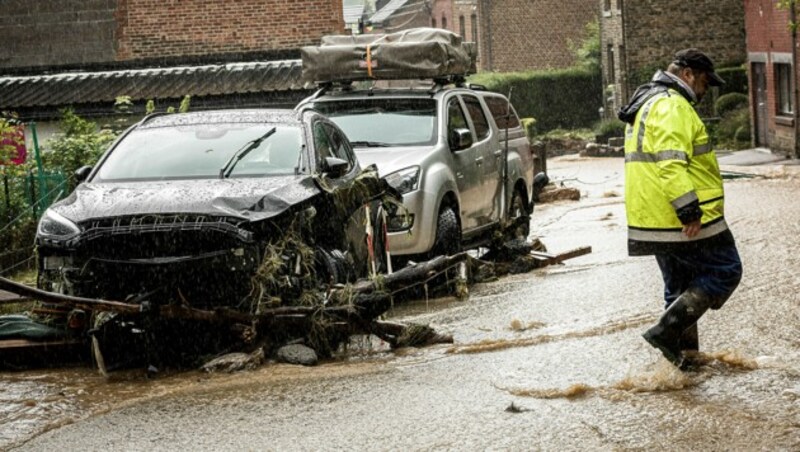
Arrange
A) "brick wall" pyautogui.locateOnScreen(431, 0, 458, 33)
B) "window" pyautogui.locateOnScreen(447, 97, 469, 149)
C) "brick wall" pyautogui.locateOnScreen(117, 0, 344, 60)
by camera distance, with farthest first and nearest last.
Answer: "brick wall" pyautogui.locateOnScreen(431, 0, 458, 33), "brick wall" pyautogui.locateOnScreen(117, 0, 344, 60), "window" pyautogui.locateOnScreen(447, 97, 469, 149)

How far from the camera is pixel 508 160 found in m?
15.6

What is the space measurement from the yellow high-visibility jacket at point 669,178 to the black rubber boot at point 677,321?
31 centimetres

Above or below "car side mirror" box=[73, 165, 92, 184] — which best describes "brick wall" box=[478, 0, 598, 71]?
above

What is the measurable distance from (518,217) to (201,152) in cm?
618

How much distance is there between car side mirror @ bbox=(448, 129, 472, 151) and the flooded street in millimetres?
2452

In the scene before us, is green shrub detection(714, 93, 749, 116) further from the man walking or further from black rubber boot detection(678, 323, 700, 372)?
the man walking

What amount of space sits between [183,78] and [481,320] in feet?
49.3

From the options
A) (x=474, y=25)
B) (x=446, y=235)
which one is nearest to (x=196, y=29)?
(x=446, y=235)

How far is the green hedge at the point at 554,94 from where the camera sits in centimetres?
5262

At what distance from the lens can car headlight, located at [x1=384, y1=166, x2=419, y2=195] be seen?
12.5 meters

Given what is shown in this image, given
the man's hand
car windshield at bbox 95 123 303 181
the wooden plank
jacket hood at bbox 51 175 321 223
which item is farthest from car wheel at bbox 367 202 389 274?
the man's hand

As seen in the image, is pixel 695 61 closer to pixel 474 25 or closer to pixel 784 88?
pixel 784 88

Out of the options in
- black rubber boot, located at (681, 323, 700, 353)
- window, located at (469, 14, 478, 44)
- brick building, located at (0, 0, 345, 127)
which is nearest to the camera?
black rubber boot, located at (681, 323, 700, 353)

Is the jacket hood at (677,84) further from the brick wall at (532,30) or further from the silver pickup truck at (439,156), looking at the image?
the brick wall at (532,30)
